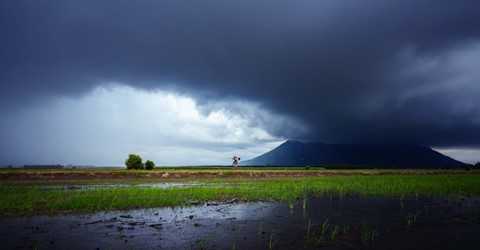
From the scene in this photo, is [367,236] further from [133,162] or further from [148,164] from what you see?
[148,164]

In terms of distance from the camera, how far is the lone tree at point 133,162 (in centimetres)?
6178

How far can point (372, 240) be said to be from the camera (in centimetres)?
863

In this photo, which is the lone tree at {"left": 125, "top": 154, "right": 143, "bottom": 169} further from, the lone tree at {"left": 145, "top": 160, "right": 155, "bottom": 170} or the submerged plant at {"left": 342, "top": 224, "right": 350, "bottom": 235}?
the submerged plant at {"left": 342, "top": 224, "right": 350, "bottom": 235}

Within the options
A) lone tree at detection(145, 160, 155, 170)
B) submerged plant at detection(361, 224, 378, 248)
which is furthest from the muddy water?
lone tree at detection(145, 160, 155, 170)

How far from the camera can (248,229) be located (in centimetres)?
1013

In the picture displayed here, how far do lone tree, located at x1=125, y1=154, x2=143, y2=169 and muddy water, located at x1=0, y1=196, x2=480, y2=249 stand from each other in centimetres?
5207

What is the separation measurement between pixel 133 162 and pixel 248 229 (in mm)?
58278

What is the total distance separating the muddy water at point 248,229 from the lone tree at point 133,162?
171ft

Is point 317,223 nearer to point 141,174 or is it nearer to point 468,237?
point 468,237

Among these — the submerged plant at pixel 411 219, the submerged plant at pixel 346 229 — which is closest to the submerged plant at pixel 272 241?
the submerged plant at pixel 346 229

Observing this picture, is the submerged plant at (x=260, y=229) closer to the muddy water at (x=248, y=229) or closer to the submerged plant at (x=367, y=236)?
the muddy water at (x=248, y=229)

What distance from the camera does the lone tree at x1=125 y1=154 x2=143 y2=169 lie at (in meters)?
61.8

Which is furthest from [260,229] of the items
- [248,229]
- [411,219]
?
[411,219]

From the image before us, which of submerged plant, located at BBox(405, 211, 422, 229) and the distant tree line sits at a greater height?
the distant tree line
